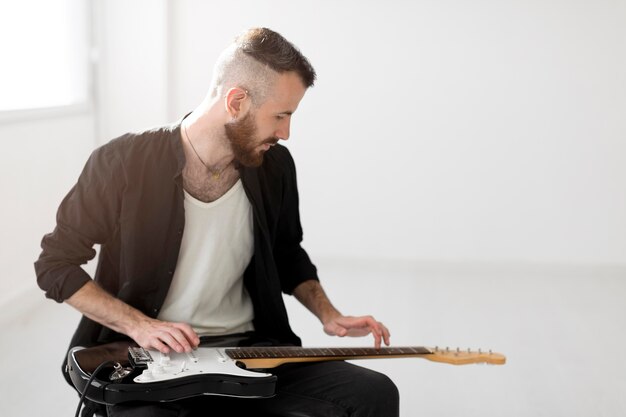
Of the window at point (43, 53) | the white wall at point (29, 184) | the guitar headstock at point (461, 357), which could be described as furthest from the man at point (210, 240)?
the window at point (43, 53)

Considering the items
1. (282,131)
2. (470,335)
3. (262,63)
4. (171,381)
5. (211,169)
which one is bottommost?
(470,335)

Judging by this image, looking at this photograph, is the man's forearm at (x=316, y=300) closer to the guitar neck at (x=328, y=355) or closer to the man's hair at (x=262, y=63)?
the guitar neck at (x=328, y=355)

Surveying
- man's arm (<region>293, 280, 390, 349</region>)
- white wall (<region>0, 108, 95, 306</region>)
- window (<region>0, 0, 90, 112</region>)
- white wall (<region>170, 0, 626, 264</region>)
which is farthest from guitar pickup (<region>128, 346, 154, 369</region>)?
white wall (<region>170, 0, 626, 264</region>)

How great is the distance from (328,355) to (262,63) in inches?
25.1

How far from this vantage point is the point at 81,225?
5.96ft

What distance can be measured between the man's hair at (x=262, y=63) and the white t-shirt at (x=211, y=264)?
0.80ft

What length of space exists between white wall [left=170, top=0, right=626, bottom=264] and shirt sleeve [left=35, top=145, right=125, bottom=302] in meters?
3.53

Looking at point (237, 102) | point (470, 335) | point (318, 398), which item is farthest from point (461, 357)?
point (470, 335)

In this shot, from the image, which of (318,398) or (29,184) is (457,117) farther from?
(318,398)

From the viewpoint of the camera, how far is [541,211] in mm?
5398

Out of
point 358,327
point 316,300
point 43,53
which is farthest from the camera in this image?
point 43,53

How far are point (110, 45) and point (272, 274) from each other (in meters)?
3.48

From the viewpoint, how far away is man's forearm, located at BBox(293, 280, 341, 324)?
2.03 m

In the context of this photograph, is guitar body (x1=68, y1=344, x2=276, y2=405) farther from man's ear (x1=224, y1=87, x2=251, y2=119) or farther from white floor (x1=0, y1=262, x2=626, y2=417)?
white floor (x1=0, y1=262, x2=626, y2=417)
